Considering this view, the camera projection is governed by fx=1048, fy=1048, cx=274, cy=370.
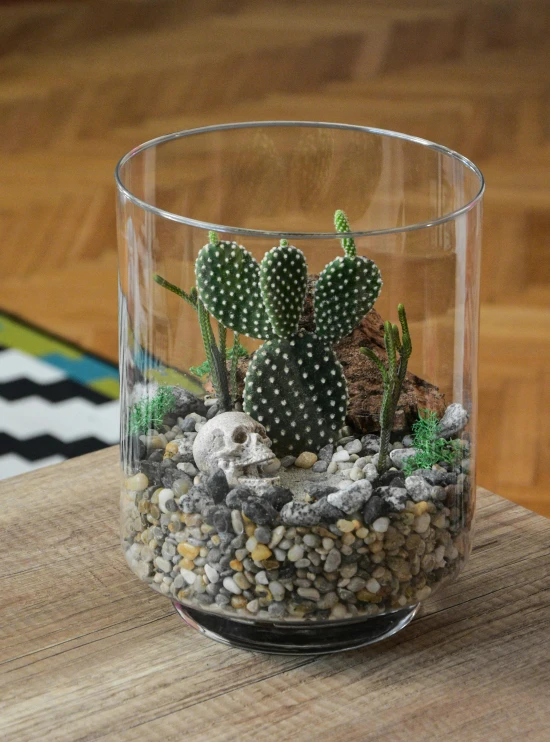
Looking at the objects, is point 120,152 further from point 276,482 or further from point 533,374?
point 276,482

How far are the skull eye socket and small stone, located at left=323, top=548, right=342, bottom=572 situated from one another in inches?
3.6

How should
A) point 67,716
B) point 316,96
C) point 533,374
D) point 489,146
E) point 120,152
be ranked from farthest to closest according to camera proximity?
point 316,96 → point 489,146 → point 120,152 → point 533,374 → point 67,716

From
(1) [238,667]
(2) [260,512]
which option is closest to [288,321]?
(2) [260,512]

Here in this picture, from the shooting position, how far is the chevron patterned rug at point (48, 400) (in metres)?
1.74

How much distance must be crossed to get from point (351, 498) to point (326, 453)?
0.06 meters

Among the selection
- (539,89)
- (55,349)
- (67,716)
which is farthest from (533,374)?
(539,89)

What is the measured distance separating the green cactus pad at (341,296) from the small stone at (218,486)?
4.4 inches

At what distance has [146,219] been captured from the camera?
666mm

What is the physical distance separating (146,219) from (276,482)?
0.19m

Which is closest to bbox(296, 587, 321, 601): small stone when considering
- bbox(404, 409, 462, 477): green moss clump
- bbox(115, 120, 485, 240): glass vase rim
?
bbox(404, 409, 462, 477): green moss clump

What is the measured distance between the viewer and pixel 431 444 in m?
0.71

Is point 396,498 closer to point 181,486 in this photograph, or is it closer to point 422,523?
point 422,523

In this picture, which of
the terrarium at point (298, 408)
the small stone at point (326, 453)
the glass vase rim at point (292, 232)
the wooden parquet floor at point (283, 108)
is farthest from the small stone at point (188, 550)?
the wooden parquet floor at point (283, 108)

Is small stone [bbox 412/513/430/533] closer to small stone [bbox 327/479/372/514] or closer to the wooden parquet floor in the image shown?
small stone [bbox 327/479/372/514]
